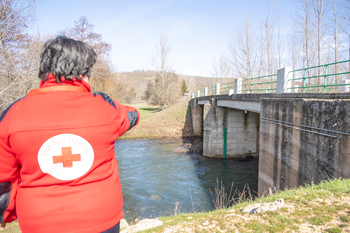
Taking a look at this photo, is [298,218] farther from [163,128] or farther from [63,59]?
[163,128]

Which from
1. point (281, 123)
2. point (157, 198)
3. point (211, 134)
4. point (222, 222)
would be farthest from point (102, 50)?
point (222, 222)

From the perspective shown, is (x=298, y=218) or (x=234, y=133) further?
(x=234, y=133)

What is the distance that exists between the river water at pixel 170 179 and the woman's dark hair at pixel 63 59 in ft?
21.4

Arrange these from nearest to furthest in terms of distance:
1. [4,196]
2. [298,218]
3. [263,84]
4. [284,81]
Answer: [4,196], [298,218], [284,81], [263,84]

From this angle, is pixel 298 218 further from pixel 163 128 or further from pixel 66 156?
pixel 163 128

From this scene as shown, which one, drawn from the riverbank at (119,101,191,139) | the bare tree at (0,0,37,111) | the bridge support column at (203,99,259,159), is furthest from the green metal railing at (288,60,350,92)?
the riverbank at (119,101,191,139)

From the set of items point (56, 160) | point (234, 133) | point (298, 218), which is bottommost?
point (234, 133)

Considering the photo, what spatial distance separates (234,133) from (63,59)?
17.5 metres

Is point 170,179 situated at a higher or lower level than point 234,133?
lower

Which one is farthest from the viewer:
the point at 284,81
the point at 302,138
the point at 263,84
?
the point at 263,84

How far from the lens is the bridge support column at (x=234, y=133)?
58.6 feet

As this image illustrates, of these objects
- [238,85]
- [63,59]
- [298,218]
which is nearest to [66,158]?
[63,59]

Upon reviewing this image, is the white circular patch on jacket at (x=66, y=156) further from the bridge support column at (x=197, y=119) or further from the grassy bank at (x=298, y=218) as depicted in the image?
the bridge support column at (x=197, y=119)

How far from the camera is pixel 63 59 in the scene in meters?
1.53
